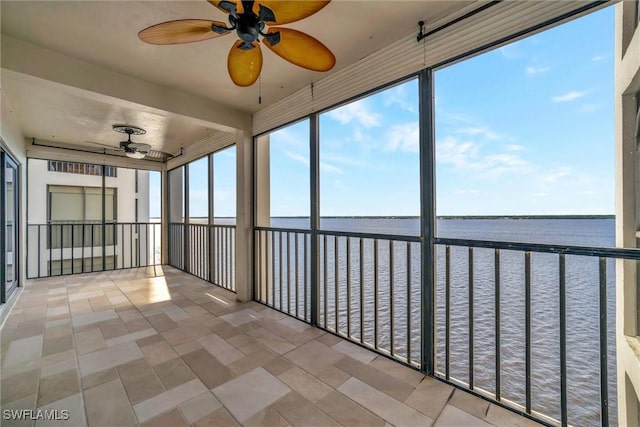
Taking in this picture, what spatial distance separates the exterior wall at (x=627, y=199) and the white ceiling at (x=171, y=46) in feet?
2.86

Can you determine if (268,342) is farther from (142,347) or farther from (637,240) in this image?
(637,240)

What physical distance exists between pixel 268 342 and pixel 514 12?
3058mm

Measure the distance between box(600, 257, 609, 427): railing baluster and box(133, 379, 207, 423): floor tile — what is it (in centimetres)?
229

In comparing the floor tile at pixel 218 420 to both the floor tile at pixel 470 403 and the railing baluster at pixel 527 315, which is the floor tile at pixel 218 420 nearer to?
the floor tile at pixel 470 403

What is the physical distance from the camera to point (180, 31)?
1402 millimetres

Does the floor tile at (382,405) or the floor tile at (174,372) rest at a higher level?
the floor tile at (174,372)

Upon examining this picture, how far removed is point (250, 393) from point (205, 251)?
3639 mm

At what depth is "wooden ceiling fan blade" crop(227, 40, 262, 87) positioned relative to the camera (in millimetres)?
1589

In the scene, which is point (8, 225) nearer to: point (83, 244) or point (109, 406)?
point (83, 244)

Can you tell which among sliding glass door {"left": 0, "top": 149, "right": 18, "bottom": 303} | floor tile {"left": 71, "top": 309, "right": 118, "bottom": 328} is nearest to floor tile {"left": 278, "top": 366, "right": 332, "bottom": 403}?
floor tile {"left": 71, "top": 309, "right": 118, "bottom": 328}

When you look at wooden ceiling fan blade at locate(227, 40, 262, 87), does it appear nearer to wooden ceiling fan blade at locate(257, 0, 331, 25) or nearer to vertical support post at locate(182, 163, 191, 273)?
wooden ceiling fan blade at locate(257, 0, 331, 25)

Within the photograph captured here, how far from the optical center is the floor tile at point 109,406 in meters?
1.46

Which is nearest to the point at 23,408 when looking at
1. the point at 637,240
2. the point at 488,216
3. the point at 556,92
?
the point at 488,216

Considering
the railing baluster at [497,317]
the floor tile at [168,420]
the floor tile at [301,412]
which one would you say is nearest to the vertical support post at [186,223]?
the floor tile at [168,420]
